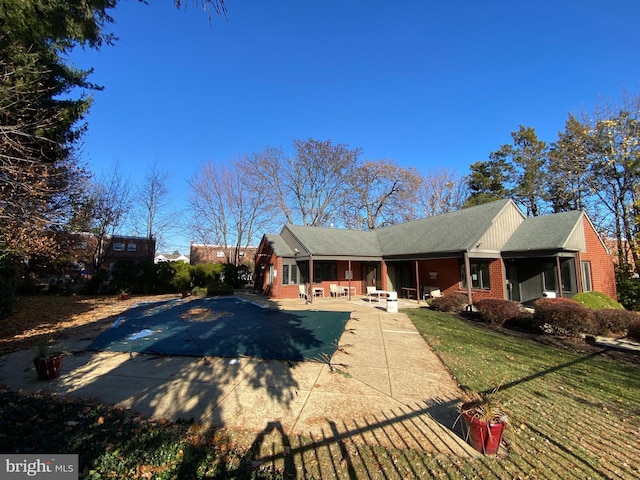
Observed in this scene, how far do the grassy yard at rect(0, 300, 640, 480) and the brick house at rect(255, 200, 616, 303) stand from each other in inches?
389

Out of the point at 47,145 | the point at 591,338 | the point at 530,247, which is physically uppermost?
the point at 47,145

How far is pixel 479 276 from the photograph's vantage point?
640 inches

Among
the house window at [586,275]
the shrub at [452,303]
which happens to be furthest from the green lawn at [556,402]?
the house window at [586,275]

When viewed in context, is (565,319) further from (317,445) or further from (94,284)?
(94,284)

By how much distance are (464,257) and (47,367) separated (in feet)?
50.2

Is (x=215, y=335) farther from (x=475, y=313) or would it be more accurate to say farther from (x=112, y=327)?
(x=475, y=313)

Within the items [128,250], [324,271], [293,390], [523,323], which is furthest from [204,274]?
[523,323]

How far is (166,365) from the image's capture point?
6305 mm

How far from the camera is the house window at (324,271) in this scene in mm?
20203

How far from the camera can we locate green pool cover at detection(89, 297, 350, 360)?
23.6ft

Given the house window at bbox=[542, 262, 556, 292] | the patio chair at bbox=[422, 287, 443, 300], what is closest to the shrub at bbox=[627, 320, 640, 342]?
the house window at bbox=[542, 262, 556, 292]

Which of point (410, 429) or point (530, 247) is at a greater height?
point (530, 247)

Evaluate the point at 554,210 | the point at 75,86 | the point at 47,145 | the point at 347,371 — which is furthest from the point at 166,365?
the point at 554,210

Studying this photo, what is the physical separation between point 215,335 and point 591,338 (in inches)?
448
